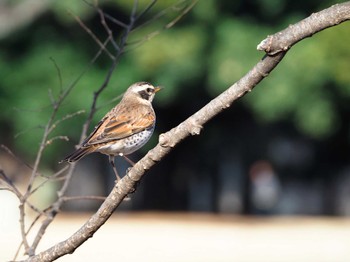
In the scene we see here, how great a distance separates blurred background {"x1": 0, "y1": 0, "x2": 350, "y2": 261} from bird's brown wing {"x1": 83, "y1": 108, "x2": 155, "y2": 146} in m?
11.5

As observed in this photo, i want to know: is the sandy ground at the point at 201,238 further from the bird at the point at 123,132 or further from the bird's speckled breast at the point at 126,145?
the bird's speckled breast at the point at 126,145

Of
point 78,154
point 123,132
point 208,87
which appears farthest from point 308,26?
point 208,87

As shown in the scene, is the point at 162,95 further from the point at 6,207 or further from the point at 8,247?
the point at 6,207

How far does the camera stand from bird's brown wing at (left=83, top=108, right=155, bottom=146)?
675 cm

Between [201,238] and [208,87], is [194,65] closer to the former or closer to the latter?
[208,87]

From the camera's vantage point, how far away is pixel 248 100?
25125 mm

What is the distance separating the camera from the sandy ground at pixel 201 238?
2067 centimetres

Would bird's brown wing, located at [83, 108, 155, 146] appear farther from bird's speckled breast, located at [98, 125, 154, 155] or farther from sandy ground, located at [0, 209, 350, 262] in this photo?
sandy ground, located at [0, 209, 350, 262]

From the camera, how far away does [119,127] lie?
693 centimetres

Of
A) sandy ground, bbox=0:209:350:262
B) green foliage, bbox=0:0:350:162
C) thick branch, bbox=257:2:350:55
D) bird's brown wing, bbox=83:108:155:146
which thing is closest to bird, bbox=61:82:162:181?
bird's brown wing, bbox=83:108:155:146

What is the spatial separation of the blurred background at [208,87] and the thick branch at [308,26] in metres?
15.3

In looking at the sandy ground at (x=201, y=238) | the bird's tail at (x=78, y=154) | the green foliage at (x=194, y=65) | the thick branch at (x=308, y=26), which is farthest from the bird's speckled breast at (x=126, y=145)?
the green foliage at (x=194, y=65)

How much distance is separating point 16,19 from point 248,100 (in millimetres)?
7022

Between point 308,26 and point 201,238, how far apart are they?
22.0 metres
